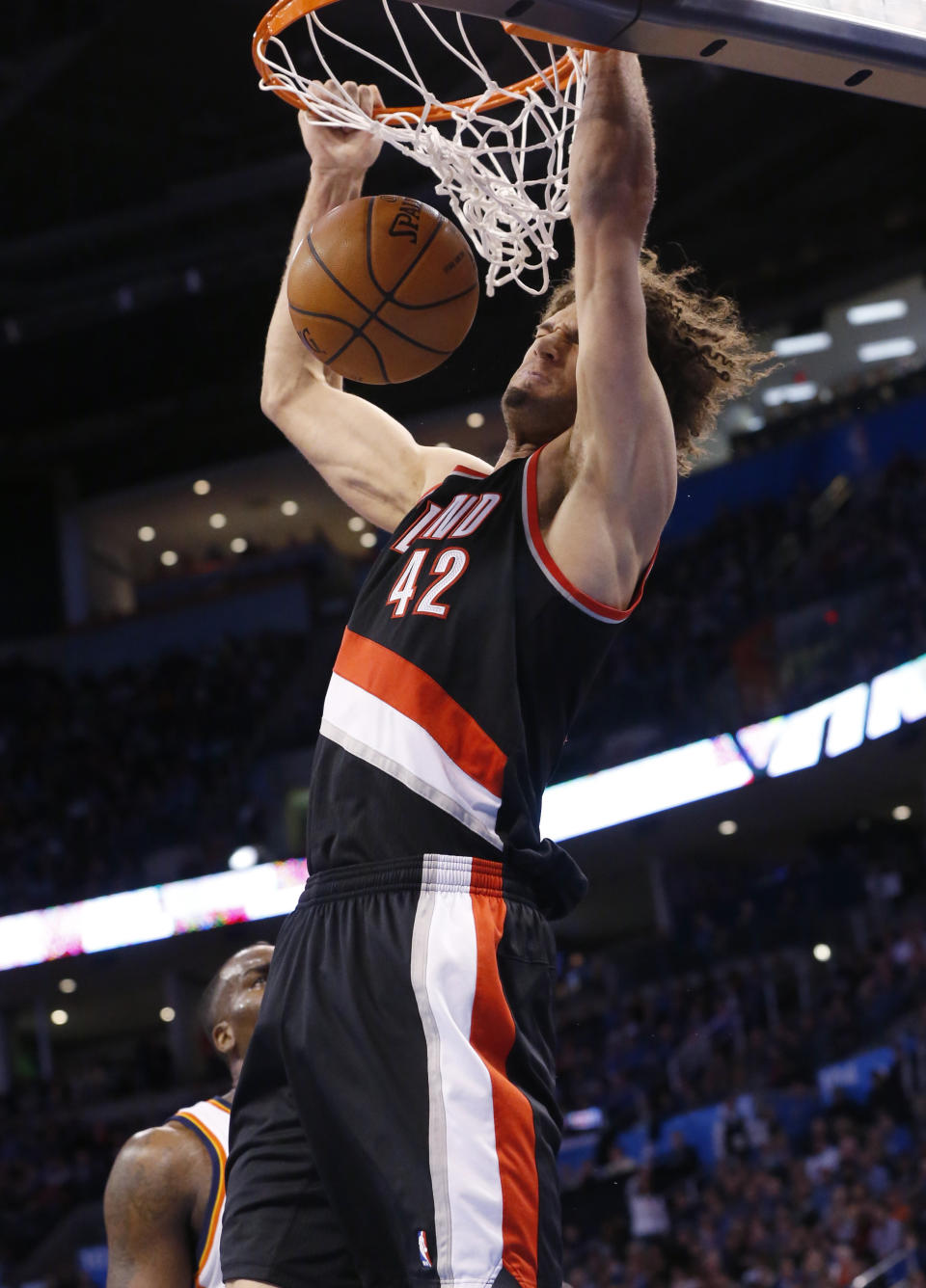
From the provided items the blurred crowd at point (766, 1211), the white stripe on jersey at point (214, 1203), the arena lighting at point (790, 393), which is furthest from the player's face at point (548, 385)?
the arena lighting at point (790, 393)

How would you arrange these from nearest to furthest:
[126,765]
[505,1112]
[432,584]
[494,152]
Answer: [505,1112], [432,584], [494,152], [126,765]

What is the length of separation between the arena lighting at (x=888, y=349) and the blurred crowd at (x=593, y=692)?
2.98m

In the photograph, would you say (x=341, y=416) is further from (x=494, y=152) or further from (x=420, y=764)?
(x=420, y=764)

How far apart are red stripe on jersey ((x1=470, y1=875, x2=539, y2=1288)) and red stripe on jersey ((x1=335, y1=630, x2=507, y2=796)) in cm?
17

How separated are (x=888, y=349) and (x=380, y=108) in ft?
59.1

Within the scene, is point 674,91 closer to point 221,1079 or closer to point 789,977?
point 789,977

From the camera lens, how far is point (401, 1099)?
6.63 feet

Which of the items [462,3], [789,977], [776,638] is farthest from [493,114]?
[776,638]

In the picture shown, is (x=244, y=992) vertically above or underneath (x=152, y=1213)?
above

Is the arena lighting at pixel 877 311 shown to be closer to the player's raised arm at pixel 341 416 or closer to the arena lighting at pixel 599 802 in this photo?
the arena lighting at pixel 599 802

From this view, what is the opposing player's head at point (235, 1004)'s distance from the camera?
3.44m

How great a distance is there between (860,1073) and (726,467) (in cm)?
941

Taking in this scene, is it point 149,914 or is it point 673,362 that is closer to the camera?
point 673,362

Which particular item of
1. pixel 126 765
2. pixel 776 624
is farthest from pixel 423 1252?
pixel 126 765
